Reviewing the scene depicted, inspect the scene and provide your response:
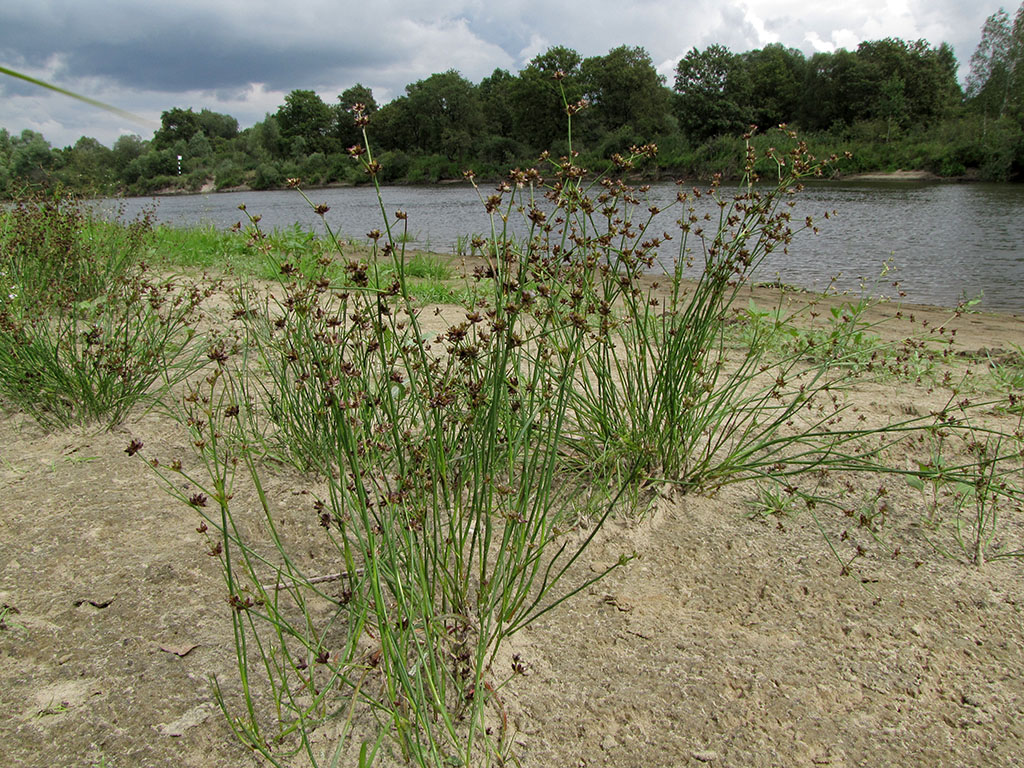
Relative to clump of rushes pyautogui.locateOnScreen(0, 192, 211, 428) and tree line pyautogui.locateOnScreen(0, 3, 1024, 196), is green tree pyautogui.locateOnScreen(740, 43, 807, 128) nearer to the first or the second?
tree line pyautogui.locateOnScreen(0, 3, 1024, 196)

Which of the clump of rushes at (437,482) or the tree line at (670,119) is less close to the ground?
the tree line at (670,119)

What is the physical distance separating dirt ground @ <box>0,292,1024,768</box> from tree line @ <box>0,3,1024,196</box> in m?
30.8

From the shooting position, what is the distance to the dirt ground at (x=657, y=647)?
129 cm

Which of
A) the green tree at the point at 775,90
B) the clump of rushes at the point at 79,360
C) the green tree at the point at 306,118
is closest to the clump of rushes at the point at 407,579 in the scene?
the clump of rushes at the point at 79,360

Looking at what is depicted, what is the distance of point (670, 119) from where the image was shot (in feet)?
164

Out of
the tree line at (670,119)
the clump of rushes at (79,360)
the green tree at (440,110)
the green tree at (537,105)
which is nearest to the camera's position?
the clump of rushes at (79,360)

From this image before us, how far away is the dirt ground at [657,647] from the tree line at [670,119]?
101 feet

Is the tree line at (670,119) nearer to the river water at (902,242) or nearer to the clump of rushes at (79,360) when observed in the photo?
the river water at (902,242)

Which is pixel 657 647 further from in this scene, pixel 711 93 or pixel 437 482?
pixel 711 93

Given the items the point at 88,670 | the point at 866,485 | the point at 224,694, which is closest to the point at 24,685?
the point at 88,670

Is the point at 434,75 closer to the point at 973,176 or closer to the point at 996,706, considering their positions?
the point at 973,176

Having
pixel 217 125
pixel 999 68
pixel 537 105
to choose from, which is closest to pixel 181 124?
pixel 217 125

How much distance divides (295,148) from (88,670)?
2597 inches

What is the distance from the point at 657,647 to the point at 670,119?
54111 millimetres
